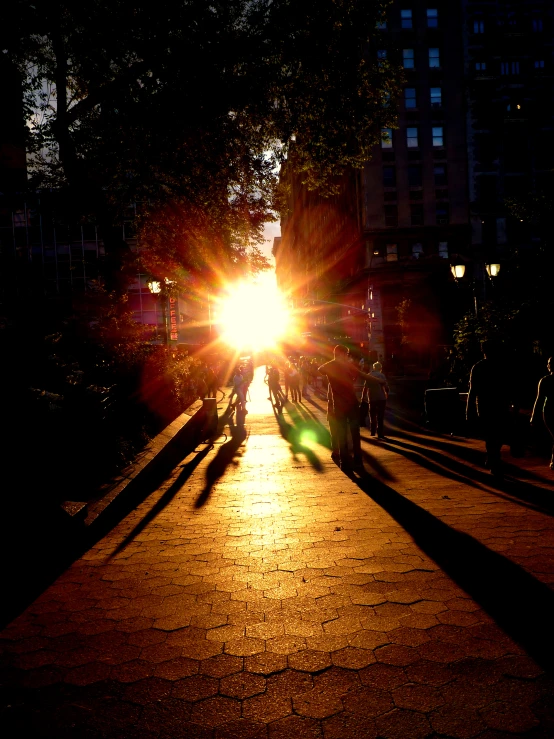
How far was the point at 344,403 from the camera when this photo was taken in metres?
8.58

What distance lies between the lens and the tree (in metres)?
11.1

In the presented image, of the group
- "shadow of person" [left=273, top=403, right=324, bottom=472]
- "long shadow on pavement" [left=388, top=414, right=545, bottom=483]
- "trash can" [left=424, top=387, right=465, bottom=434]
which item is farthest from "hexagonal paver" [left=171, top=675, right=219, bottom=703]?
"trash can" [left=424, top=387, right=465, bottom=434]

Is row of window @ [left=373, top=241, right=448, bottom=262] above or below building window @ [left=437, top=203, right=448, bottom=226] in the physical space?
below

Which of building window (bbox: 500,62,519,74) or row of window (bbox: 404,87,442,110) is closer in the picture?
building window (bbox: 500,62,519,74)

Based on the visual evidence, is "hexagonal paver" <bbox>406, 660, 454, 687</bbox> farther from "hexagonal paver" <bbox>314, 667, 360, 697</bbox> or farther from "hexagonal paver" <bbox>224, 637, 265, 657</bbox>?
"hexagonal paver" <bbox>224, 637, 265, 657</bbox>

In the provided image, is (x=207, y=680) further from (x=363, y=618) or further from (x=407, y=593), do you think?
(x=407, y=593)

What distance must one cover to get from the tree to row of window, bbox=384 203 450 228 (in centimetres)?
3876

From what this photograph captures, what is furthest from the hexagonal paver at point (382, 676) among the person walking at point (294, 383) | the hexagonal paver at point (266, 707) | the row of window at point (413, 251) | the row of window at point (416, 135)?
the row of window at point (416, 135)

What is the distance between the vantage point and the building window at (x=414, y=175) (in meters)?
52.1

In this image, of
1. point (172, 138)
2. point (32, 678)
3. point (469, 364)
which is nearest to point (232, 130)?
point (172, 138)

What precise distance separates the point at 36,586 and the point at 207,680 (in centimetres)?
215

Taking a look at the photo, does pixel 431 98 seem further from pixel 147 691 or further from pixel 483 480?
pixel 147 691

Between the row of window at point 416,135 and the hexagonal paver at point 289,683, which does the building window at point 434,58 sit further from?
the hexagonal paver at point 289,683

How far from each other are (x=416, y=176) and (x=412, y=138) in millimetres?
3739
